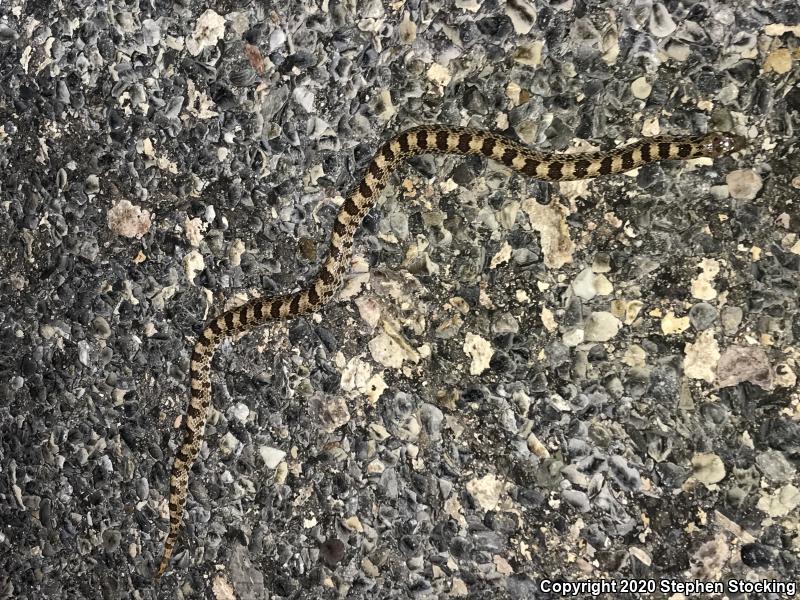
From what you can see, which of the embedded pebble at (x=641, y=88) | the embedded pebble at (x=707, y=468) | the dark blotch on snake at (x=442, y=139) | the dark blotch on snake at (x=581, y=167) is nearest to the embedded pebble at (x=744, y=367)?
the embedded pebble at (x=707, y=468)

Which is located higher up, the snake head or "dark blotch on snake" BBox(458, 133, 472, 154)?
"dark blotch on snake" BBox(458, 133, 472, 154)

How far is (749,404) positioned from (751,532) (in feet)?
2.16

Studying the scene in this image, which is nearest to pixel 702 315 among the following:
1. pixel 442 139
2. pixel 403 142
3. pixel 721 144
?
pixel 721 144

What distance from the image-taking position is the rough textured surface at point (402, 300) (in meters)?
3.31

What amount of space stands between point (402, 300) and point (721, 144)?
191 centimetres

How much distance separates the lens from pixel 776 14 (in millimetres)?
3188

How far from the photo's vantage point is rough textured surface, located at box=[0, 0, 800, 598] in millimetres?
3311

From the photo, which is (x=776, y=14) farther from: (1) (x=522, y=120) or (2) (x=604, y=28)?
(1) (x=522, y=120)

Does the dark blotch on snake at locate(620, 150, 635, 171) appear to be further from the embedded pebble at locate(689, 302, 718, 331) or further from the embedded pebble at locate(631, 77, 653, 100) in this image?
the embedded pebble at locate(689, 302, 718, 331)

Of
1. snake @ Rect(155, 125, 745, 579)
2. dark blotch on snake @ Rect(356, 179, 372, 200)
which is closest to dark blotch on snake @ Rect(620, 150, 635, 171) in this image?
snake @ Rect(155, 125, 745, 579)

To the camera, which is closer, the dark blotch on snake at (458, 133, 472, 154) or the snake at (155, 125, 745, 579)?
the snake at (155, 125, 745, 579)

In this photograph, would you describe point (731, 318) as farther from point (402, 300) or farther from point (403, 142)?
point (403, 142)

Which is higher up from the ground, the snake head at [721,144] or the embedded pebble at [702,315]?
the snake head at [721,144]

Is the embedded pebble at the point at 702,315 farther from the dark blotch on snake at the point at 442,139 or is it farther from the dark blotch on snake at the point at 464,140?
the dark blotch on snake at the point at 442,139
